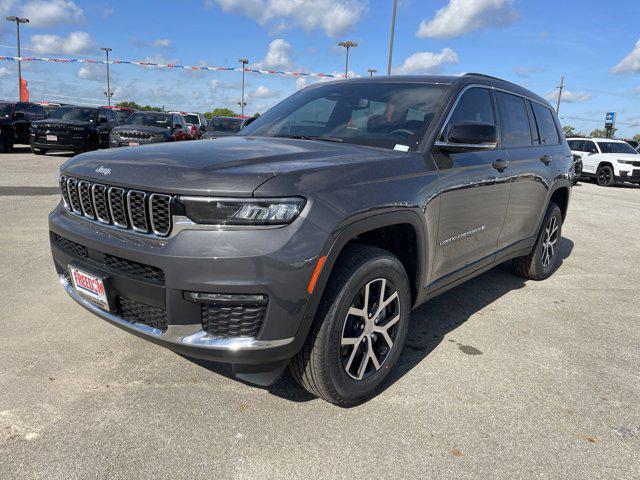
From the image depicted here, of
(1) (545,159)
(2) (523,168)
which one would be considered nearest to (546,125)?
(1) (545,159)

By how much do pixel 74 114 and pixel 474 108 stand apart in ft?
53.9

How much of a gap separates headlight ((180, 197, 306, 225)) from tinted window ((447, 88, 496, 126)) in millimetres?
1558

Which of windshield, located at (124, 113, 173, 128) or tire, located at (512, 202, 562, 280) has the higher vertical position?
windshield, located at (124, 113, 173, 128)

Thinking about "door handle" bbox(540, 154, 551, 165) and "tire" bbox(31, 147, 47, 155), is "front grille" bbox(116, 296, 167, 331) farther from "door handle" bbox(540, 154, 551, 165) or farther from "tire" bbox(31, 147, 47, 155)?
"tire" bbox(31, 147, 47, 155)

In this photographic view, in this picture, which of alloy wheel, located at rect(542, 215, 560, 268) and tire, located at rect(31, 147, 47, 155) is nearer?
alloy wheel, located at rect(542, 215, 560, 268)

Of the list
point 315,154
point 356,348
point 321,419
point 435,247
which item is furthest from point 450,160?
point 321,419

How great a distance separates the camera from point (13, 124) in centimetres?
1731

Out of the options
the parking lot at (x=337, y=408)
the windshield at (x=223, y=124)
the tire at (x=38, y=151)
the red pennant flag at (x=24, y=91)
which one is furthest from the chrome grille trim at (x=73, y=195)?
the red pennant flag at (x=24, y=91)

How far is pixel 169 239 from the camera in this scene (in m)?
2.18

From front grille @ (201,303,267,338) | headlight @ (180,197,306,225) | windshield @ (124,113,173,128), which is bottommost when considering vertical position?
front grille @ (201,303,267,338)

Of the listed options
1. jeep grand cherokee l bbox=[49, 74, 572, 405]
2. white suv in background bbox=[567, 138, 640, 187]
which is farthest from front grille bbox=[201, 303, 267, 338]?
white suv in background bbox=[567, 138, 640, 187]

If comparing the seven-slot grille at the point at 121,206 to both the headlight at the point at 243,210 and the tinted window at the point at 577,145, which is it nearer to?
the headlight at the point at 243,210

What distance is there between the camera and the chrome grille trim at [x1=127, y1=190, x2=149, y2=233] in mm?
2258

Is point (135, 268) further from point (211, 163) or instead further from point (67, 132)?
point (67, 132)
